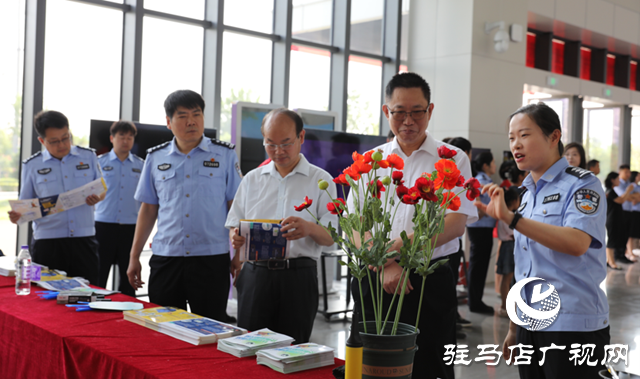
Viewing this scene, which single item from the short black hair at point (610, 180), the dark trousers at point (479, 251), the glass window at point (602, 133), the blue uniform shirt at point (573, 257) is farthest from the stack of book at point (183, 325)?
the glass window at point (602, 133)

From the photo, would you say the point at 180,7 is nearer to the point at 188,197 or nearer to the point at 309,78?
the point at 309,78

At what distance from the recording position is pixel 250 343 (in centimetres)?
174

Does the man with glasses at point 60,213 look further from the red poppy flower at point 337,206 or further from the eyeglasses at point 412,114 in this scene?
the red poppy flower at point 337,206

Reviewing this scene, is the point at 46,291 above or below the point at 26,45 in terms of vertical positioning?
below

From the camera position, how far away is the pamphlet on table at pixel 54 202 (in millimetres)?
3357

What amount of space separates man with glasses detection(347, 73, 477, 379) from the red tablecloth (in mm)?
497

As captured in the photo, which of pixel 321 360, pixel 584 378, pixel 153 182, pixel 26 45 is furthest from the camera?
pixel 26 45

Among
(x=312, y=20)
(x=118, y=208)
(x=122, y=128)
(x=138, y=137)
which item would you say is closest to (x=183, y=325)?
(x=118, y=208)

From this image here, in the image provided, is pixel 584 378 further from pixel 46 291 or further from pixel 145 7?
pixel 145 7

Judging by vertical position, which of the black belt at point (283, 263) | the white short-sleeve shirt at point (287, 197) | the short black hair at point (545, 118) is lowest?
the black belt at point (283, 263)

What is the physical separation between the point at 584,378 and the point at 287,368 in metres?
1.01

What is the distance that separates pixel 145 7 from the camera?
596 centimetres

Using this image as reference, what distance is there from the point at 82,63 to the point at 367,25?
165 inches

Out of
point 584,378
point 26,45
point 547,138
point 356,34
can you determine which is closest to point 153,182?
point 547,138
